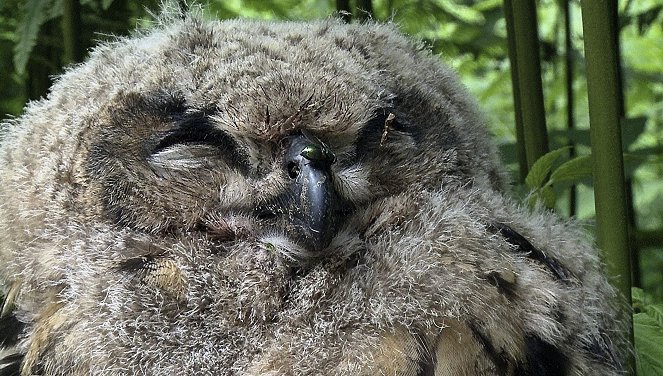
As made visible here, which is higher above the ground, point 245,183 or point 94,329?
point 245,183

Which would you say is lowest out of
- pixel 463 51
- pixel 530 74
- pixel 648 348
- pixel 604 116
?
pixel 648 348

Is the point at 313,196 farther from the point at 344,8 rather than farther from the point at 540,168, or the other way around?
the point at 344,8

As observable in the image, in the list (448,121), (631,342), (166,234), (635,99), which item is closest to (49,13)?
(166,234)

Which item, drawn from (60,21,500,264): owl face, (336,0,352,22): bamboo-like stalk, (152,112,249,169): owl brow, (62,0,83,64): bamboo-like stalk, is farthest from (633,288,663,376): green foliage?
(62,0,83,64): bamboo-like stalk

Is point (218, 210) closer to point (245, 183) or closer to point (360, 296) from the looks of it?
point (245, 183)

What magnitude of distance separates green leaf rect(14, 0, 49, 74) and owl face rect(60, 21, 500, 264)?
429 mm

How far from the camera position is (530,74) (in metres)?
2.01

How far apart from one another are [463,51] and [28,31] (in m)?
1.96

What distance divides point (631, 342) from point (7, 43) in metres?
2.32

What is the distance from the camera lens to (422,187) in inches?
69.1

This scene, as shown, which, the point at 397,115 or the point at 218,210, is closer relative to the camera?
the point at 218,210

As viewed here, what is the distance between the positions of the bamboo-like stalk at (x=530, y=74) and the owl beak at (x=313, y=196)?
66 cm

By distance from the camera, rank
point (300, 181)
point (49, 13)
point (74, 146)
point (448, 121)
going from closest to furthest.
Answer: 1. point (300, 181)
2. point (74, 146)
3. point (448, 121)
4. point (49, 13)

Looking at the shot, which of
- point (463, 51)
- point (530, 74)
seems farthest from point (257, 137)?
point (463, 51)
